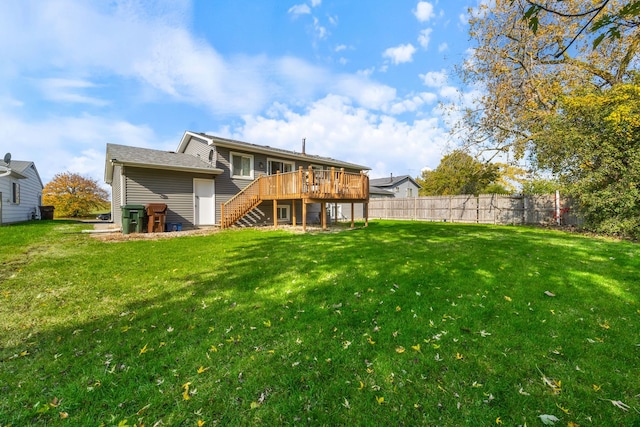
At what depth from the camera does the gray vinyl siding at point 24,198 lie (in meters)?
14.4

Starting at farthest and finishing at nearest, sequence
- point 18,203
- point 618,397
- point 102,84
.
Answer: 1. point 18,203
2. point 102,84
3. point 618,397

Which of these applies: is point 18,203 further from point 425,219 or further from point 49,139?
point 425,219

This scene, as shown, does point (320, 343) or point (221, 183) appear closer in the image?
point (320, 343)

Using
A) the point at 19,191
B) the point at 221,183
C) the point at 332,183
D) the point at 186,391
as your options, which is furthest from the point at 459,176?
the point at 19,191

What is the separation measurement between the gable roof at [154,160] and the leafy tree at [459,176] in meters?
12.7

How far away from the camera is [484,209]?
17594 mm

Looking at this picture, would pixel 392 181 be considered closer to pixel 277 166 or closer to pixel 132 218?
pixel 277 166

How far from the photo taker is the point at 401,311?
354 centimetres

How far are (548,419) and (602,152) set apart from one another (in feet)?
41.5

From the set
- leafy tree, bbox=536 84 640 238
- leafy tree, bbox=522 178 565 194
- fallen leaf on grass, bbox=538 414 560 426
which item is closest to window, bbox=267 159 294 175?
leafy tree, bbox=536 84 640 238

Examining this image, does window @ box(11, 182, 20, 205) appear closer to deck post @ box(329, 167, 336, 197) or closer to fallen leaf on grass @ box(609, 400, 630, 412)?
deck post @ box(329, 167, 336, 197)

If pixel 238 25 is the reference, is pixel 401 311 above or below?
below

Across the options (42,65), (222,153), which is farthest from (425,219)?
(42,65)

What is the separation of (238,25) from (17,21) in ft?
21.2
